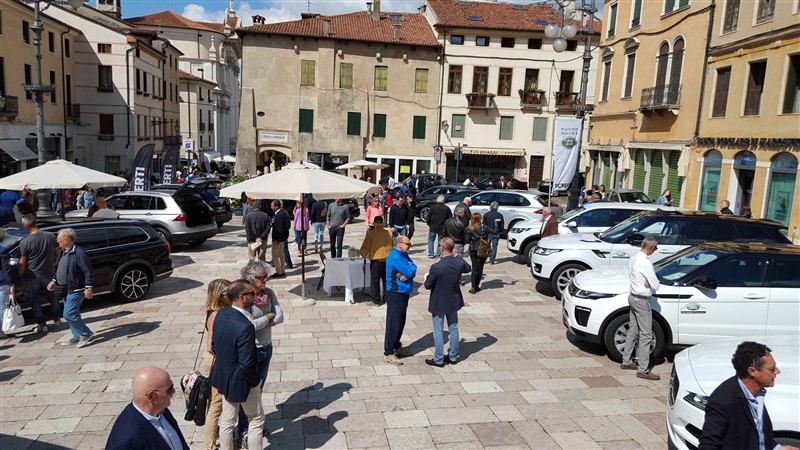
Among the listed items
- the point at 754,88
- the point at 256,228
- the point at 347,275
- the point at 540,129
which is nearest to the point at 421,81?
the point at 540,129

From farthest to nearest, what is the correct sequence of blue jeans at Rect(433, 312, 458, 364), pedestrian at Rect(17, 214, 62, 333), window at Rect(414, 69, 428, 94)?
window at Rect(414, 69, 428, 94)
pedestrian at Rect(17, 214, 62, 333)
blue jeans at Rect(433, 312, 458, 364)

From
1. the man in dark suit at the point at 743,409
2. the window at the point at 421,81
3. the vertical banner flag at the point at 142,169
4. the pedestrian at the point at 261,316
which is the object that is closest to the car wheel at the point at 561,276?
the pedestrian at the point at 261,316

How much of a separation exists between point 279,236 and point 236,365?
8.10 meters

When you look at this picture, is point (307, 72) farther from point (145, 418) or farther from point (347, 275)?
point (145, 418)

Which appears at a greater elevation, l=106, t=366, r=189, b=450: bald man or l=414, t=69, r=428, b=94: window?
l=414, t=69, r=428, b=94: window

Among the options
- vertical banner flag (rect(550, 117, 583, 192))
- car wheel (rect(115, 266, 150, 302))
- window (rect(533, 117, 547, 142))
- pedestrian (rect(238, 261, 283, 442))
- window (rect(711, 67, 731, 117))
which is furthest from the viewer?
window (rect(533, 117, 547, 142))

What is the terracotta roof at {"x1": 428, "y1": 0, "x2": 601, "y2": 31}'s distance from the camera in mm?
37875

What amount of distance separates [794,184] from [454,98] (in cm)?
2431

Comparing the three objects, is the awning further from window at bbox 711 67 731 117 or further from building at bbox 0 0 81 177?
window at bbox 711 67 731 117

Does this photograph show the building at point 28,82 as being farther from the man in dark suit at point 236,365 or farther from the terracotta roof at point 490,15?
the man in dark suit at point 236,365

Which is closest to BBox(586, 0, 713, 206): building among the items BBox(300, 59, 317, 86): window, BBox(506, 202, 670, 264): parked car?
BBox(506, 202, 670, 264): parked car

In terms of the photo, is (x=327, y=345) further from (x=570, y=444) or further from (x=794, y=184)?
(x=794, y=184)

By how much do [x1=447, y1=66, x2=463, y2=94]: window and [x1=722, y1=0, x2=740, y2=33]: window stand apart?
64.4ft

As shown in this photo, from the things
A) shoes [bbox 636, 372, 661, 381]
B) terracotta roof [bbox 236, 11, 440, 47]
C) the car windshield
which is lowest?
shoes [bbox 636, 372, 661, 381]
